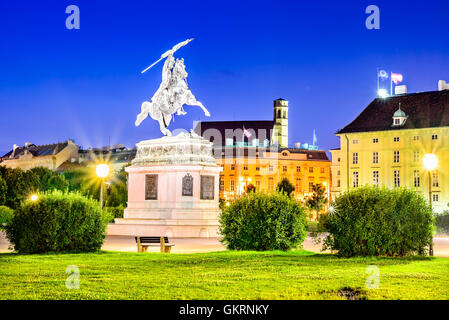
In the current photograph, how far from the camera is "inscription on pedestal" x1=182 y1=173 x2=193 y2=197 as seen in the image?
3634 centimetres

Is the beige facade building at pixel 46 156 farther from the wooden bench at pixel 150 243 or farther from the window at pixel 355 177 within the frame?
the wooden bench at pixel 150 243

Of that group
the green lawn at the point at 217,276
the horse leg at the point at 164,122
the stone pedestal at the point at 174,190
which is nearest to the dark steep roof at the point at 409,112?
the horse leg at the point at 164,122

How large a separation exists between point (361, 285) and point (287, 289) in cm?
163

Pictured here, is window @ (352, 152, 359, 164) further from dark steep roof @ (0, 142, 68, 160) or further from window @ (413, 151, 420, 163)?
dark steep roof @ (0, 142, 68, 160)

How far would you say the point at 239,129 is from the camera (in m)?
130

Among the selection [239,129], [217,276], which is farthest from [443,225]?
[239,129]

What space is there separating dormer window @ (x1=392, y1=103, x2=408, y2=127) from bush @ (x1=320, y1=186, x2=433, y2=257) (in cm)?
5817

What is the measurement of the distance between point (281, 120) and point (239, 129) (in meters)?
24.2

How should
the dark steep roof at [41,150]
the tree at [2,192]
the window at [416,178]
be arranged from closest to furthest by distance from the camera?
1. the tree at [2,192]
2. the window at [416,178]
3. the dark steep roof at [41,150]

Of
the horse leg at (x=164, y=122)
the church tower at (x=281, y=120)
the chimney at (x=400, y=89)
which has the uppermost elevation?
the church tower at (x=281, y=120)

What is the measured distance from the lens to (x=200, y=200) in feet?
120

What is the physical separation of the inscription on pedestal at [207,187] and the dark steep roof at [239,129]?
9144cm

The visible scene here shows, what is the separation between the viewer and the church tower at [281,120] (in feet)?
495

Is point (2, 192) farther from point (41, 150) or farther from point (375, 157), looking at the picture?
point (41, 150)
